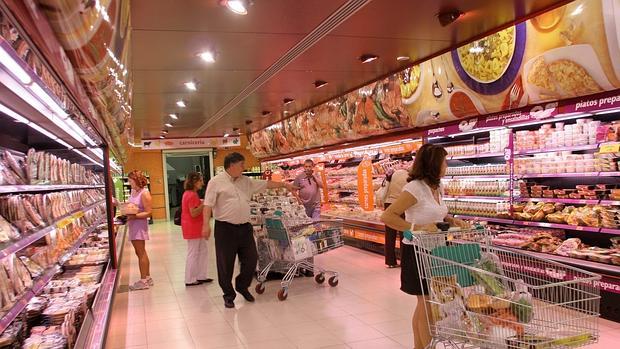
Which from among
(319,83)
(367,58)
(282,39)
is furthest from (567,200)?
(319,83)

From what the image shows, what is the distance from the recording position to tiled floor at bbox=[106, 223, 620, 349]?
14.2ft

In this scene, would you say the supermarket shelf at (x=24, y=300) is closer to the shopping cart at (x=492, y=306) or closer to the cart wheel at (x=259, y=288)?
the shopping cart at (x=492, y=306)

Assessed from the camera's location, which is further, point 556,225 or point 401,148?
point 401,148

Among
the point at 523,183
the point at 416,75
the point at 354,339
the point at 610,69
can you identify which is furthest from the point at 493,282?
the point at 416,75

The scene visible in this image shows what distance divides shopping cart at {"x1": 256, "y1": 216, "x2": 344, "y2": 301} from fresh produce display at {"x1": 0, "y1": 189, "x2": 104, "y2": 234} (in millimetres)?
2362

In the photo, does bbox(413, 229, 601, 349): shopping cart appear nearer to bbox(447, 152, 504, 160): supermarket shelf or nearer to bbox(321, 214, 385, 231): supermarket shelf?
bbox(447, 152, 504, 160): supermarket shelf

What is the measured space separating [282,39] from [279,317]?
305 cm

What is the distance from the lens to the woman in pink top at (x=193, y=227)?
6629 millimetres

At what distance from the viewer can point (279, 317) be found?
505 cm

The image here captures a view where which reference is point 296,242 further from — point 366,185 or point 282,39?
point 366,185

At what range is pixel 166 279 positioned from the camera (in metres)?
7.32

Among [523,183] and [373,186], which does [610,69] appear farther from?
[373,186]

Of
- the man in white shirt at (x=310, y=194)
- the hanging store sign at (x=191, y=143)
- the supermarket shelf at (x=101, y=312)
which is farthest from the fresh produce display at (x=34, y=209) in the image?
the hanging store sign at (x=191, y=143)

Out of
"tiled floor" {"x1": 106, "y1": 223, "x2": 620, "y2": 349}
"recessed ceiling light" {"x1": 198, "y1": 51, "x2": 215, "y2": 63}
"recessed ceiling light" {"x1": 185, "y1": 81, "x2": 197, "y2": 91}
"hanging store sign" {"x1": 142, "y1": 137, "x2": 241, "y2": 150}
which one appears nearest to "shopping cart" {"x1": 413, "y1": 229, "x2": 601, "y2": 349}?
"tiled floor" {"x1": 106, "y1": 223, "x2": 620, "y2": 349}
